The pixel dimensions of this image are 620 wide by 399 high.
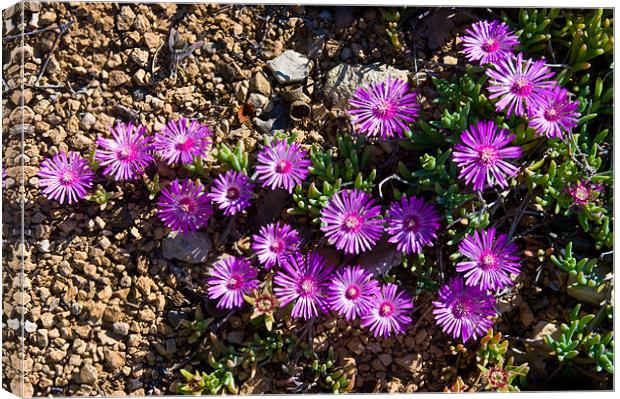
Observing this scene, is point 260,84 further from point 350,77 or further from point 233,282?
point 233,282

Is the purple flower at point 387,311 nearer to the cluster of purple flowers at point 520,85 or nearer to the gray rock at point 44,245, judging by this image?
the cluster of purple flowers at point 520,85

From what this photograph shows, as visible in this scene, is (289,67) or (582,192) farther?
(289,67)

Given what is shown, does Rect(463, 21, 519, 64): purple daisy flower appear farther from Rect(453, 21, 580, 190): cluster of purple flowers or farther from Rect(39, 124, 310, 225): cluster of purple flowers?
Rect(39, 124, 310, 225): cluster of purple flowers

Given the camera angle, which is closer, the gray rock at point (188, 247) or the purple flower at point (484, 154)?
the purple flower at point (484, 154)

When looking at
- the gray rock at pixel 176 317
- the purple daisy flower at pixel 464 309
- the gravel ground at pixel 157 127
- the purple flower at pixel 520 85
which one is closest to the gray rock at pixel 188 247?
the gravel ground at pixel 157 127

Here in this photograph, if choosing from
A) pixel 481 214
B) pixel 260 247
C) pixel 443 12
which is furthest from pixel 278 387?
pixel 443 12

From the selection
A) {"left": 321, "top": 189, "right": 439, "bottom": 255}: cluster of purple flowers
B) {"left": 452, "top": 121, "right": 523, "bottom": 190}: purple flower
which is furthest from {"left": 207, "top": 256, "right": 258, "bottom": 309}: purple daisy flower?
{"left": 452, "top": 121, "right": 523, "bottom": 190}: purple flower

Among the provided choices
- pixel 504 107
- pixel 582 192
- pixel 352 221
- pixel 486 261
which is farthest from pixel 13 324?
pixel 582 192
